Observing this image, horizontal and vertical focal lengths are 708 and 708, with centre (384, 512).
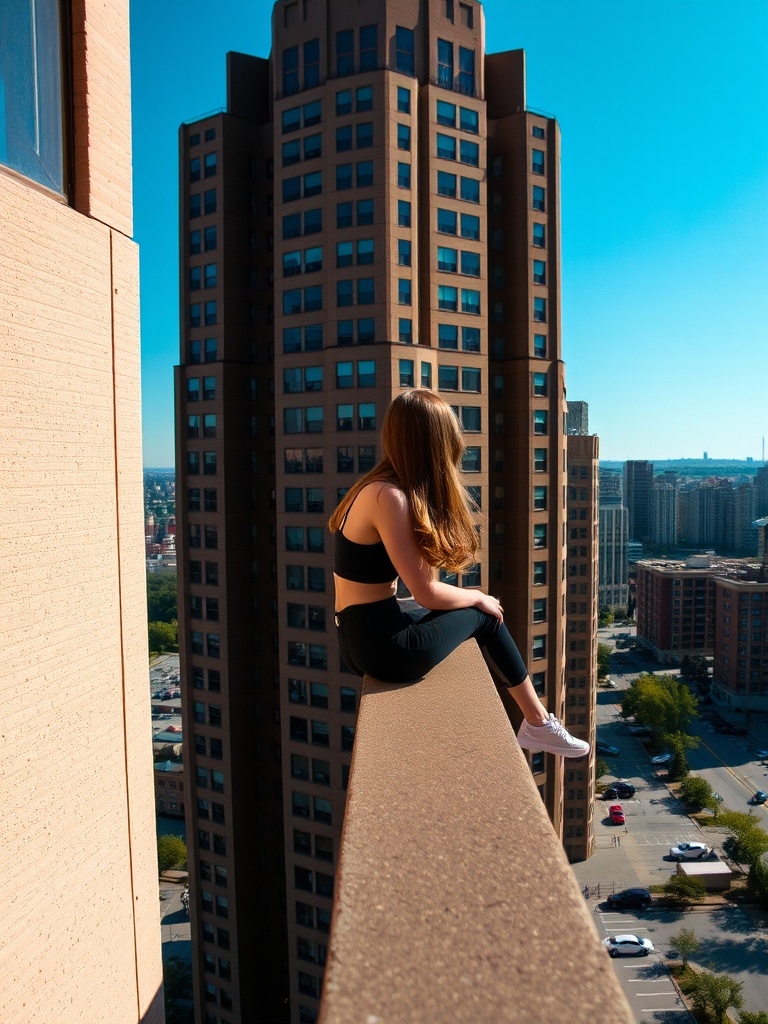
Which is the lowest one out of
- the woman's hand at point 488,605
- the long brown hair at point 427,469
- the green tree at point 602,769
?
the green tree at point 602,769

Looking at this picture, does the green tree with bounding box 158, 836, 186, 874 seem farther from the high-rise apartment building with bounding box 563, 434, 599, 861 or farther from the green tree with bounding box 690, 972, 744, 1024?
the green tree with bounding box 690, 972, 744, 1024

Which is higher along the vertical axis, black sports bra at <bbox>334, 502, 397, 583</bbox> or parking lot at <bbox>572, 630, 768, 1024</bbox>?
black sports bra at <bbox>334, 502, 397, 583</bbox>

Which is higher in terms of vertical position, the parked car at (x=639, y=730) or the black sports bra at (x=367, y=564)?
the black sports bra at (x=367, y=564)

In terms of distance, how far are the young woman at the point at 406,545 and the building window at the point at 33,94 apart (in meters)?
2.48

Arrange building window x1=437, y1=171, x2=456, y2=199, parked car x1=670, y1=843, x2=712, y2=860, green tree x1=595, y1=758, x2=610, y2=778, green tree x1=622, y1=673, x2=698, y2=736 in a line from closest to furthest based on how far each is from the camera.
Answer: building window x1=437, y1=171, x2=456, y2=199
parked car x1=670, y1=843, x2=712, y2=860
green tree x1=595, y1=758, x2=610, y2=778
green tree x1=622, y1=673, x2=698, y2=736

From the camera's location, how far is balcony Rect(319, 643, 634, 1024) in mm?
1170

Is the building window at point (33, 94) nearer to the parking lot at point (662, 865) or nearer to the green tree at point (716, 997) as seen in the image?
the parking lot at point (662, 865)

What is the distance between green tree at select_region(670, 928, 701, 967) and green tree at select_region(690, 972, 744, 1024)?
75.1 inches

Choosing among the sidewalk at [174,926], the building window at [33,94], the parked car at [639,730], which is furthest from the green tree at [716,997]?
the parked car at [639,730]

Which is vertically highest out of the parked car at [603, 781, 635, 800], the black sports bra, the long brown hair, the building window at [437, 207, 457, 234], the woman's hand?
the building window at [437, 207, 457, 234]

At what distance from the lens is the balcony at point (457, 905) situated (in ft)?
3.84

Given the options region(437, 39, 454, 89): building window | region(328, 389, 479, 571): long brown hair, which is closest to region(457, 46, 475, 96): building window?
region(437, 39, 454, 89): building window

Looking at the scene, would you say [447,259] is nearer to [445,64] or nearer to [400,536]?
[445,64]

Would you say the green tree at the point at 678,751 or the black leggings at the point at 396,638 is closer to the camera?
the black leggings at the point at 396,638
